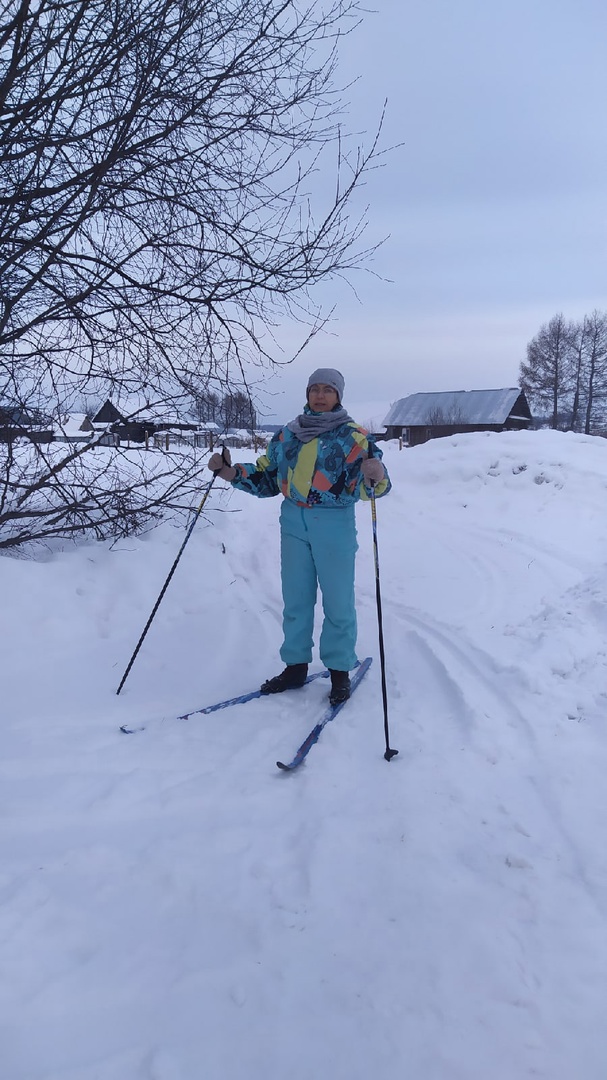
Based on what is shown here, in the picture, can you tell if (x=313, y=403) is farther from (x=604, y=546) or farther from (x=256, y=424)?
(x=604, y=546)

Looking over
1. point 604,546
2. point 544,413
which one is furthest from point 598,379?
point 604,546

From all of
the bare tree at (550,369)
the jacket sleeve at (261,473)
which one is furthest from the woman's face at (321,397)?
the bare tree at (550,369)

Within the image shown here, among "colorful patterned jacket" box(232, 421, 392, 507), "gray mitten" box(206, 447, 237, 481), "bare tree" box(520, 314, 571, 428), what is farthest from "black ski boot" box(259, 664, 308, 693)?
"bare tree" box(520, 314, 571, 428)

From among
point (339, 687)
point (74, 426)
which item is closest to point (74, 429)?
point (74, 426)

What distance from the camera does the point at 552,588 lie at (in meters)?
6.29

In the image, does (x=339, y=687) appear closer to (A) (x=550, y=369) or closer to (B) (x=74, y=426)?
(B) (x=74, y=426)

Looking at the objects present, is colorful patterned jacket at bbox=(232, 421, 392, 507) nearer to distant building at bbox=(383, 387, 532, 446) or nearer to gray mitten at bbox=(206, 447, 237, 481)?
gray mitten at bbox=(206, 447, 237, 481)

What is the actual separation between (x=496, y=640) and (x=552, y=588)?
170 centimetres

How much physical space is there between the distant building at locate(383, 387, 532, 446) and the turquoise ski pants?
1453 inches

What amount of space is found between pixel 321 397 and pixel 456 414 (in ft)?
127

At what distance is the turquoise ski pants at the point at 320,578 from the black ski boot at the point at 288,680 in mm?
51

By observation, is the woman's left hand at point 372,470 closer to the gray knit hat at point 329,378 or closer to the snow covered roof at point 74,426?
the gray knit hat at point 329,378

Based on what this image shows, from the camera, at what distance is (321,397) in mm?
4164

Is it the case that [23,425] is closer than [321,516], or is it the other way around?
[321,516]
